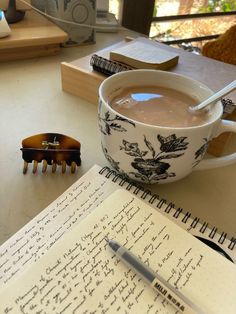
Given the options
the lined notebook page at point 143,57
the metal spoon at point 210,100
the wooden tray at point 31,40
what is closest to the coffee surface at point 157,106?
the metal spoon at point 210,100

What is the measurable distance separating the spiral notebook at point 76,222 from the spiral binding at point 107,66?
0.19 metres

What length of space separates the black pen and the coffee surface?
0.44ft

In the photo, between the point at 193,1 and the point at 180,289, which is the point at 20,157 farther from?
the point at 193,1

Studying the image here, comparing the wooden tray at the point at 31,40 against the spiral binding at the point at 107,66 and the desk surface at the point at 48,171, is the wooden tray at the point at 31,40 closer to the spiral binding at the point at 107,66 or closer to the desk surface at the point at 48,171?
the desk surface at the point at 48,171

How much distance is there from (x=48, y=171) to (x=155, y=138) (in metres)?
0.16

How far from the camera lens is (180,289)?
0.26 m

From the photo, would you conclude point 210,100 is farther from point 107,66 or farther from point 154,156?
point 107,66

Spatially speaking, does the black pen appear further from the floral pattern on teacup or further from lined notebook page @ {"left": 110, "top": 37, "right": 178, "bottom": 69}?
lined notebook page @ {"left": 110, "top": 37, "right": 178, "bottom": 69}

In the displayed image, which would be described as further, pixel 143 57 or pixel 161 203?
pixel 143 57

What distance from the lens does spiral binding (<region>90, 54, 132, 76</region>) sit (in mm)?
493

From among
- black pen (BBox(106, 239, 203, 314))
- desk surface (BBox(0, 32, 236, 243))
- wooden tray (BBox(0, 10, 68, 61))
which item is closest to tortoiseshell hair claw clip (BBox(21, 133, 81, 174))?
desk surface (BBox(0, 32, 236, 243))

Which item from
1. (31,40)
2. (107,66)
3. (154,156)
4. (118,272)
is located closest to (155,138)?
(154,156)

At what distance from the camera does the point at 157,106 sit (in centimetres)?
36

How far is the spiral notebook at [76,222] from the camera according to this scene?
28 centimetres
